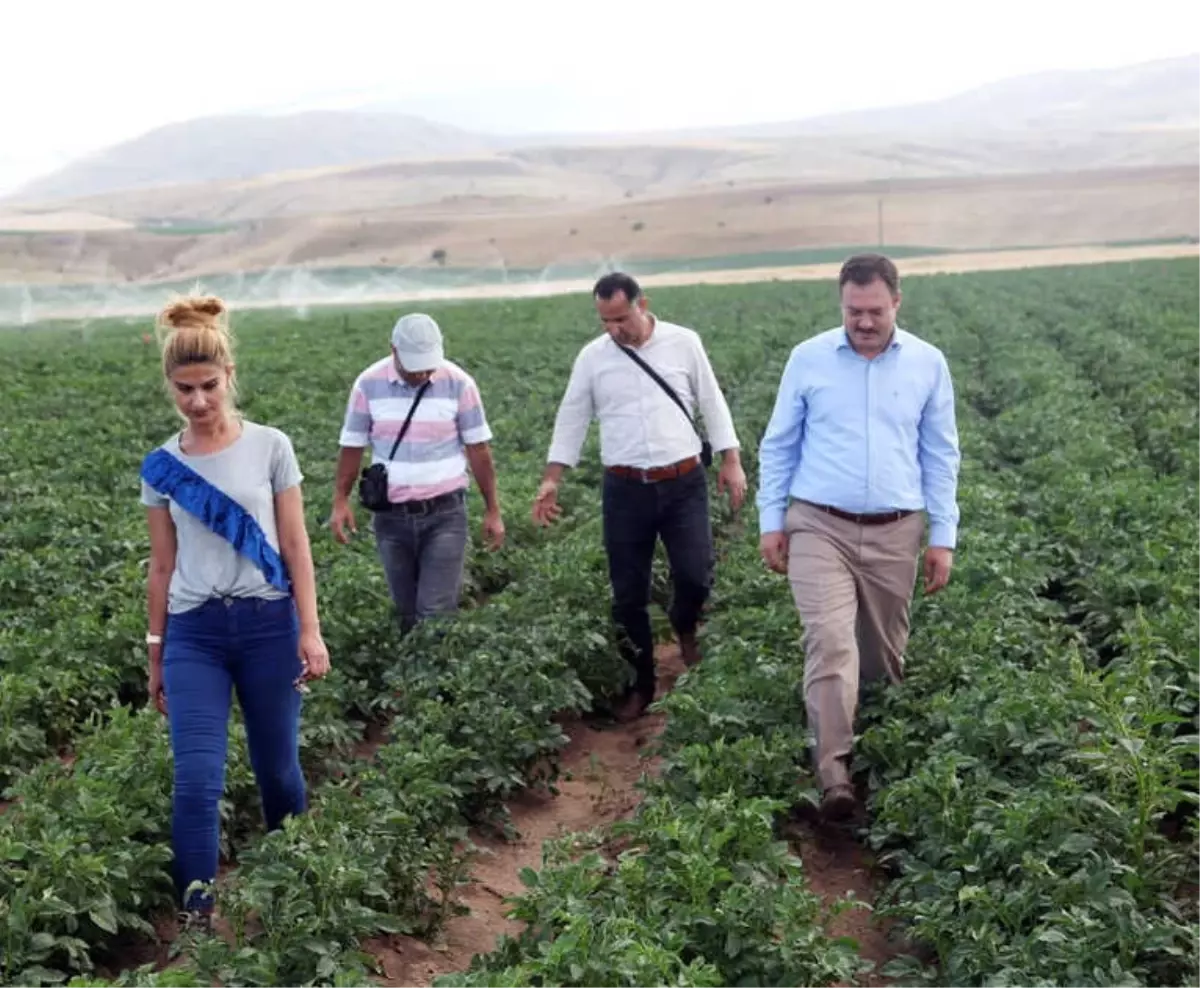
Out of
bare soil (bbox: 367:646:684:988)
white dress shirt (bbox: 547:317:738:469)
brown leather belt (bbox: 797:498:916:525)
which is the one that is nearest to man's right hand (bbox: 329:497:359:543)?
white dress shirt (bbox: 547:317:738:469)

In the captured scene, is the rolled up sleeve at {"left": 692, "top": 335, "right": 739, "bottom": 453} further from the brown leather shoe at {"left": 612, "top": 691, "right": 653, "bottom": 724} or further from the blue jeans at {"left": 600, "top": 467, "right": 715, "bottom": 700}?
the brown leather shoe at {"left": 612, "top": 691, "right": 653, "bottom": 724}

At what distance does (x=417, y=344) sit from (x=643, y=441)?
1.21m

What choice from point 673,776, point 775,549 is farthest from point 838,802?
point 775,549

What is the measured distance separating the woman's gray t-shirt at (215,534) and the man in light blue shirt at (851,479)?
2.12 metres

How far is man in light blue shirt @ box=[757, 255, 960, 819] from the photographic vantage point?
5457 millimetres

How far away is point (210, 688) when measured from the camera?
4508mm

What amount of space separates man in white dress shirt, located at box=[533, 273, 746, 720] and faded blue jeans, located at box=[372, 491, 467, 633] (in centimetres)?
45

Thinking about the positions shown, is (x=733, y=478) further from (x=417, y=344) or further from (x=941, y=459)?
(x=417, y=344)

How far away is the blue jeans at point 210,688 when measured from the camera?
4.48m

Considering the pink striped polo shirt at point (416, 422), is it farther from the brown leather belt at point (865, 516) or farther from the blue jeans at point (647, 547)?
the brown leather belt at point (865, 516)

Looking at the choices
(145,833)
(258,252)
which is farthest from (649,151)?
(145,833)

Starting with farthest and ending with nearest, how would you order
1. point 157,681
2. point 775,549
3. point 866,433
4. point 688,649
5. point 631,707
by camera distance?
point 688,649 → point 631,707 → point 775,549 → point 866,433 → point 157,681

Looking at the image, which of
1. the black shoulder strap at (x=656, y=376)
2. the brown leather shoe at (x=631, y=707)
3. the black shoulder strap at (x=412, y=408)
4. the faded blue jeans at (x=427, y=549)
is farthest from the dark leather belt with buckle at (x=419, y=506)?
the brown leather shoe at (x=631, y=707)

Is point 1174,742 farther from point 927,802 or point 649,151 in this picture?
point 649,151
